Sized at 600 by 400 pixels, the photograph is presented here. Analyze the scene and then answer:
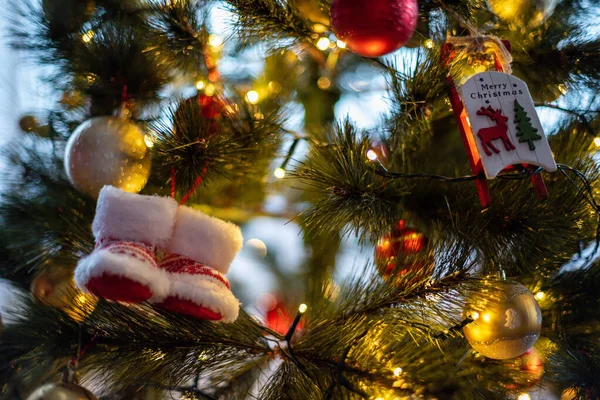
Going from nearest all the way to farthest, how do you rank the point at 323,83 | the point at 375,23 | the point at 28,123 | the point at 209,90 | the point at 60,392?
the point at 60,392 < the point at 375,23 < the point at 209,90 < the point at 28,123 < the point at 323,83

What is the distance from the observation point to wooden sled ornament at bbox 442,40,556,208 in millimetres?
503

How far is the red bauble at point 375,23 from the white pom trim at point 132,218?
0.25m

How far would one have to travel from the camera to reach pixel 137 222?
1.64 ft

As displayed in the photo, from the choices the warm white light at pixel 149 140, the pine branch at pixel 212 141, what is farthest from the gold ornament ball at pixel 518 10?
the warm white light at pixel 149 140

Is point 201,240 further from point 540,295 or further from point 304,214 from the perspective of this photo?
point 540,295

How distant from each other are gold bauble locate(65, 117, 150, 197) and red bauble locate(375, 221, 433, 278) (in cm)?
28

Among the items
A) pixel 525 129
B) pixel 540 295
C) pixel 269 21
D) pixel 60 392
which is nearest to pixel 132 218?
pixel 60 392

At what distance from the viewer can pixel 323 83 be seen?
95cm

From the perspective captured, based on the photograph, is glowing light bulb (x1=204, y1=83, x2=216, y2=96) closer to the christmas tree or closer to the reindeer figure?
the christmas tree

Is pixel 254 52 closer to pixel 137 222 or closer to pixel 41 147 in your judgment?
pixel 41 147

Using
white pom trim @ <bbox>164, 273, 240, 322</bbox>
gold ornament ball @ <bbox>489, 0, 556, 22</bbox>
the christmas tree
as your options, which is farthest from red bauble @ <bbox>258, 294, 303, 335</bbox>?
gold ornament ball @ <bbox>489, 0, 556, 22</bbox>

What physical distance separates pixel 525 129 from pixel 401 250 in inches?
6.3

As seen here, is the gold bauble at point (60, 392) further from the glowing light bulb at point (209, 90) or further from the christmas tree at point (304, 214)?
the glowing light bulb at point (209, 90)

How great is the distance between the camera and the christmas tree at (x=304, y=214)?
1.63 feet
